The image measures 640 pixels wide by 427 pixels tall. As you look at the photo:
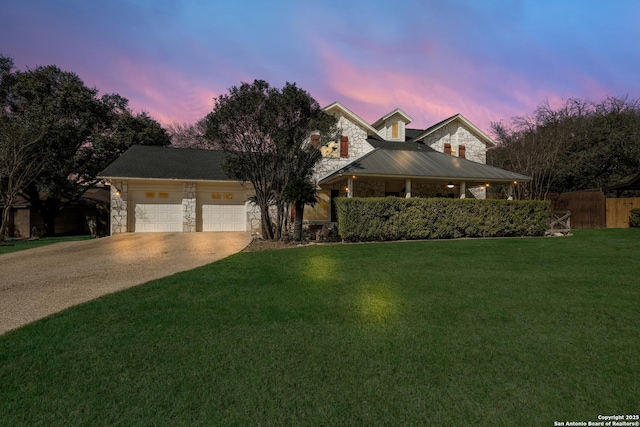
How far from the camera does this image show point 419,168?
1534 centimetres

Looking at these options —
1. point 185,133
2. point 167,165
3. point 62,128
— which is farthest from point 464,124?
point 185,133

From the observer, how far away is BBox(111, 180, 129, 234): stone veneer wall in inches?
620

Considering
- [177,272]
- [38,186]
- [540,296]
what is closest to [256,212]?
[177,272]

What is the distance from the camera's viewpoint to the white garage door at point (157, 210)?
53.4ft

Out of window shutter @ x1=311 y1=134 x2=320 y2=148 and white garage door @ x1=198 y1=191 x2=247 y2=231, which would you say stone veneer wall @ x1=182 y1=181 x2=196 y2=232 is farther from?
window shutter @ x1=311 y1=134 x2=320 y2=148

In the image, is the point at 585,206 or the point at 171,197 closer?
the point at 171,197

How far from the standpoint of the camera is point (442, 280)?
5.79 meters

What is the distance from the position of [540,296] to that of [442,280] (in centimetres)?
148

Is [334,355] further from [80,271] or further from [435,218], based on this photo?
[435,218]

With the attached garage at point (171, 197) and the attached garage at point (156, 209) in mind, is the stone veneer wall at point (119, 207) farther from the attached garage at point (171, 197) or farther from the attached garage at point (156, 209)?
the attached garage at point (156, 209)

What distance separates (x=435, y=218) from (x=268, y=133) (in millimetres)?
7305

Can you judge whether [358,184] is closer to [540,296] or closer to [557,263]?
[557,263]

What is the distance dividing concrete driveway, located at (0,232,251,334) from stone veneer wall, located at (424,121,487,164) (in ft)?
54.8

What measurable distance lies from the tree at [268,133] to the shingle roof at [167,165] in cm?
477
